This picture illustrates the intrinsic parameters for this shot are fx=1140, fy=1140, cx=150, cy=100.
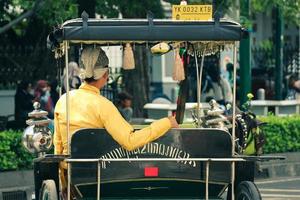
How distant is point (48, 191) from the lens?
27.2ft

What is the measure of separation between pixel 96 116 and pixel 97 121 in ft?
0.16

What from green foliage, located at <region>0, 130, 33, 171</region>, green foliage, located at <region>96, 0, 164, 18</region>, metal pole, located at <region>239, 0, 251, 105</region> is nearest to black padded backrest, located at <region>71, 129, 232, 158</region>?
green foliage, located at <region>0, 130, 33, 171</region>

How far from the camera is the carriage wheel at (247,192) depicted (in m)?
8.05

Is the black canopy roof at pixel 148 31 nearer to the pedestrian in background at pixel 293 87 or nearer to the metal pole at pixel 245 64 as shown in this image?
the metal pole at pixel 245 64

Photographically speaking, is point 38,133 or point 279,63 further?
point 279,63

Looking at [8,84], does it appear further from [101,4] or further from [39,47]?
[101,4]

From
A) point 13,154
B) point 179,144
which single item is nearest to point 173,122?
point 179,144

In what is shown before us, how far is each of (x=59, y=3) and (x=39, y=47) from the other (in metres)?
7.83

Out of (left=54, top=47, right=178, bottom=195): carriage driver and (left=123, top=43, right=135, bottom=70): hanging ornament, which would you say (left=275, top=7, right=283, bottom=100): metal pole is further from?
(left=54, top=47, right=178, bottom=195): carriage driver

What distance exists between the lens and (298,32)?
129ft

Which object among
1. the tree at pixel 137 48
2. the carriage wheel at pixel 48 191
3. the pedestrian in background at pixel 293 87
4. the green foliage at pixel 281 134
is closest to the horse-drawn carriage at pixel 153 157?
the carriage wheel at pixel 48 191

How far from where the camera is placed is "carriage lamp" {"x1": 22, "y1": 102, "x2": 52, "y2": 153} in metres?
10.5

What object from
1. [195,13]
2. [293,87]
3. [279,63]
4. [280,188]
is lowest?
[280,188]

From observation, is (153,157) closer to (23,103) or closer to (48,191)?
(48,191)
